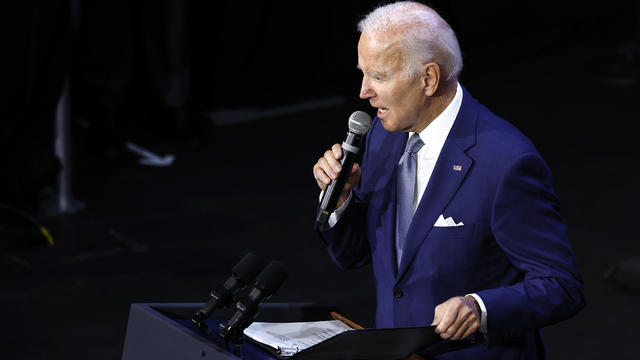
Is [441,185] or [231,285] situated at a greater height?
[441,185]

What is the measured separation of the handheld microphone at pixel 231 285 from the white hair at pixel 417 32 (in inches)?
22.9

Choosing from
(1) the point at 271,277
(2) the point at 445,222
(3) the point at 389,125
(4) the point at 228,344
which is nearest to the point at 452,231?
(2) the point at 445,222

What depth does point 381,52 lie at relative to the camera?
97.6 inches

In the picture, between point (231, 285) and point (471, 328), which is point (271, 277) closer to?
point (231, 285)

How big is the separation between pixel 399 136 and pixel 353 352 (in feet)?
2.26

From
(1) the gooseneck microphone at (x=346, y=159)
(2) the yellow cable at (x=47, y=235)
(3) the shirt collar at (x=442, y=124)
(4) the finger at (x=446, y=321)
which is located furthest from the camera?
(2) the yellow cable at (x=47, y=235)

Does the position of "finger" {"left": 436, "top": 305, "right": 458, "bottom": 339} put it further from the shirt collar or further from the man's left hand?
the shirt collar

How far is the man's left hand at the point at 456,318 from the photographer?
2.32 m

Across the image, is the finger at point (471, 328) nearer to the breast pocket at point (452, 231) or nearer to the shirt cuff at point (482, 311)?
the shirt cuff at point (482, 311)

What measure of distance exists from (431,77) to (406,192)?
0.33m

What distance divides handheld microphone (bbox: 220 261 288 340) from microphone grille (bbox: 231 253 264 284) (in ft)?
0.18

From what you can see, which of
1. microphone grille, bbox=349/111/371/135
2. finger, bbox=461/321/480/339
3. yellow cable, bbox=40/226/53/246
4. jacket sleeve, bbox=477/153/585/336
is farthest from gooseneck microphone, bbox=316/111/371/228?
yellow cable, bbox=40/226/53/246

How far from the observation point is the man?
245 centimetres

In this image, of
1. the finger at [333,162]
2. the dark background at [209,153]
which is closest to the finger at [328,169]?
the finger at [333,162]
